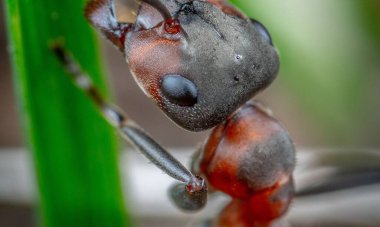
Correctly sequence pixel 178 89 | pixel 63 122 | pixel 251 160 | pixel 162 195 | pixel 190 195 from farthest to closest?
pixel 162 195 → pixel 63 122 → pixel 251 160 → pixel 190 195 → pixel 178 89

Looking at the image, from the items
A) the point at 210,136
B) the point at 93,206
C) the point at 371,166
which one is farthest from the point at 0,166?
the point at 371,166

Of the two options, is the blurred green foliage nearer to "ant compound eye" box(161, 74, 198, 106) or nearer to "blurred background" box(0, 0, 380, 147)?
"blurred background" box(0, 0, 380, 147)

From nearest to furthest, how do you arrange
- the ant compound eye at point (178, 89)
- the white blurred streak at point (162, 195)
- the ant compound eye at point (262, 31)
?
1. the ant compound eye at point (178, 89)
2. the ant compound eye at point (262, 31)
3. the white blurred streak at point (162, 195)

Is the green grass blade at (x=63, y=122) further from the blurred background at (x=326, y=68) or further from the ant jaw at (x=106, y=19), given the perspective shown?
the blurred background at (x=326, y=68)

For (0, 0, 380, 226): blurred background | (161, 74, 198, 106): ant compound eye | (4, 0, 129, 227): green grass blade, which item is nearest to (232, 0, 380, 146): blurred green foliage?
(0, 0, 380, 226): blurred background

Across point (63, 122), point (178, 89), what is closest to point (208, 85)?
point (178, 89)

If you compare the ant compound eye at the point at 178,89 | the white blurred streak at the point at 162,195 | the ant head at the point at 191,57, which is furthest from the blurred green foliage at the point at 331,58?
the ant compound eye at the point at 178,89

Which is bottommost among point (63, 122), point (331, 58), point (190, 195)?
point (63, 122)

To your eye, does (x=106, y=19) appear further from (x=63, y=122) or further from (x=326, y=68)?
(x=326, y=68)
